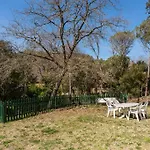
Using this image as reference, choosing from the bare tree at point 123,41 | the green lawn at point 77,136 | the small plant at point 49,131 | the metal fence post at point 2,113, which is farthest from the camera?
the bare tree at point 123,41

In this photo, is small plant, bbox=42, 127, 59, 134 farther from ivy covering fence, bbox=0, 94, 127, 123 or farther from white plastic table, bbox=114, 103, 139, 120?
white plastic table, bbox=114, 103, 139, 120

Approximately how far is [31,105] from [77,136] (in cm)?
554

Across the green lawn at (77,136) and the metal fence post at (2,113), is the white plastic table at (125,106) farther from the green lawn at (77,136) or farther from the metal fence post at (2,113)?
the metal fence post at (2,113)

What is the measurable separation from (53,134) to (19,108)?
419cm

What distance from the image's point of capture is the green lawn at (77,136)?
6.39 metres

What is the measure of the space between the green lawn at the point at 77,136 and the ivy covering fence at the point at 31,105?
1.53m

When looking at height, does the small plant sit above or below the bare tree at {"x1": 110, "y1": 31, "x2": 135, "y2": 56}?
below

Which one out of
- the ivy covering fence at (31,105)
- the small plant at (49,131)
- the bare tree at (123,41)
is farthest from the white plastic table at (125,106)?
the bare tree at (123,41)

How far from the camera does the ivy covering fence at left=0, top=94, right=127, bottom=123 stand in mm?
10744

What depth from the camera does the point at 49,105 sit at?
14.2 meters

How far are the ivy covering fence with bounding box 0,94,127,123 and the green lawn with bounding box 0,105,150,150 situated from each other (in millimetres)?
1530

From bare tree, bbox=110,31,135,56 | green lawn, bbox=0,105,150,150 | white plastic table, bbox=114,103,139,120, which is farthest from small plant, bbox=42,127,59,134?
bare tree, bbox=110,31,135,56

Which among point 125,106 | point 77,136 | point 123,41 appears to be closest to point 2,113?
point 77,136

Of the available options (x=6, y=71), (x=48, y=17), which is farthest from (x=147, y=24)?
(x=6, y=71)
